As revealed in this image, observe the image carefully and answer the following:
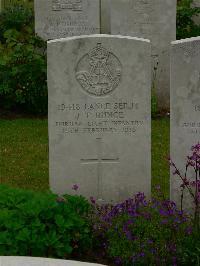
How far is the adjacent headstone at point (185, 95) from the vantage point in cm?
581

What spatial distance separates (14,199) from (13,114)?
5.72 metres

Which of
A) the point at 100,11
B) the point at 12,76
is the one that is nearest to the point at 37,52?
the point at 12,76

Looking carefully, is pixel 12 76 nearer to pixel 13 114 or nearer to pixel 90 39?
pixel 13 114

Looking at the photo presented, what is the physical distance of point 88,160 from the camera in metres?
6.21

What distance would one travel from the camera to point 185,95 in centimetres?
586

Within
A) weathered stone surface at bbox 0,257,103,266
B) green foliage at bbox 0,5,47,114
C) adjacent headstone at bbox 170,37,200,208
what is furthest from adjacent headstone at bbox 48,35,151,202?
green foliage at bbox 0,5,47,114

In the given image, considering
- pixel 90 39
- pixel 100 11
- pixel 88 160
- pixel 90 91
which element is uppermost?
pixel 100 11

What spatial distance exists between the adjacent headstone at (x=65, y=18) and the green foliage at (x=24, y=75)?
42 cm

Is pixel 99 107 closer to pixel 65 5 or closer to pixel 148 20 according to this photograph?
pixel 148 20

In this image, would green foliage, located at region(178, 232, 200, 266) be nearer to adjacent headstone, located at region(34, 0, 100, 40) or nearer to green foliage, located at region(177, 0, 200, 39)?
adjacent headstone, located at region(34, 0, 100, 40)

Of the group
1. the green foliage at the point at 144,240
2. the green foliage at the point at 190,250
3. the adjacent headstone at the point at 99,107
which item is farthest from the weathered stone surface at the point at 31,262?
the adjacent headstone at the point at 99,107

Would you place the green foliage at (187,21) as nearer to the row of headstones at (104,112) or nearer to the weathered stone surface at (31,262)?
the row of headstones at (104,112)

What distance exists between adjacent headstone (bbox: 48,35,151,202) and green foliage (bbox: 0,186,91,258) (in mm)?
814

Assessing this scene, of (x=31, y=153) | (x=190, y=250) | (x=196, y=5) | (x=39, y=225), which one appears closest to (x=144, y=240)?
(x=190, y=250)
